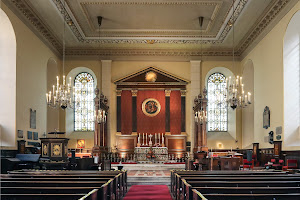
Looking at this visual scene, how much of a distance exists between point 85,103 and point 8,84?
7.94m

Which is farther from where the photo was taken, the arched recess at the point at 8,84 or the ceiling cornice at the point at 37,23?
the ceiling cornice at the point at 37,23

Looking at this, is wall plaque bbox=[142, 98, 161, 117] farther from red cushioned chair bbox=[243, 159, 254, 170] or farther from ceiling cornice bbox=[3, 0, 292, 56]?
red cushioned chair bbox=[243, 159, 254, 170]

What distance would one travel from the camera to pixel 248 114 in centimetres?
1950

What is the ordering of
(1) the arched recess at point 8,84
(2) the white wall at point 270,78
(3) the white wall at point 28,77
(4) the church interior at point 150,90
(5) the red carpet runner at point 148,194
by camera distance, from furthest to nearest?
(2) the white wall at point 270,78
(3) the white wall at point 28,77
(1) the arched recess at point 8,84
(4) the church interior at point 150,90
(5) the red carpet runner at point 148,194

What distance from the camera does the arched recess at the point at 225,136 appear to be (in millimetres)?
20328

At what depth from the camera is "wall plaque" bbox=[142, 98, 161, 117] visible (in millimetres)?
20672

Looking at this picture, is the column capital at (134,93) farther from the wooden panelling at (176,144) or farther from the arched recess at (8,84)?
the arched recess at (8,84)

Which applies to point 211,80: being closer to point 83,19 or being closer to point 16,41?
point 83,19

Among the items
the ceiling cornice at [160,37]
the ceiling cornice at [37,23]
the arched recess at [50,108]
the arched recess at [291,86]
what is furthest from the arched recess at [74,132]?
the arched recess at [291,86]

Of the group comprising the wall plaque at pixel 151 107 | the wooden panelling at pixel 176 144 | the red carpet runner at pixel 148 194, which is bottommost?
the red carpet runner at pixel 148 194

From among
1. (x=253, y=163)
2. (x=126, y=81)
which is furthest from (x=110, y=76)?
(x=253, y=163)

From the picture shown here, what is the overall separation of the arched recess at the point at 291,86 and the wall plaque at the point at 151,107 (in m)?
8.40

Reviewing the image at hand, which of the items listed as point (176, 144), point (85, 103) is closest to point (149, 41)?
point (85, 103)

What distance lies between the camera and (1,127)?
1331 cm
